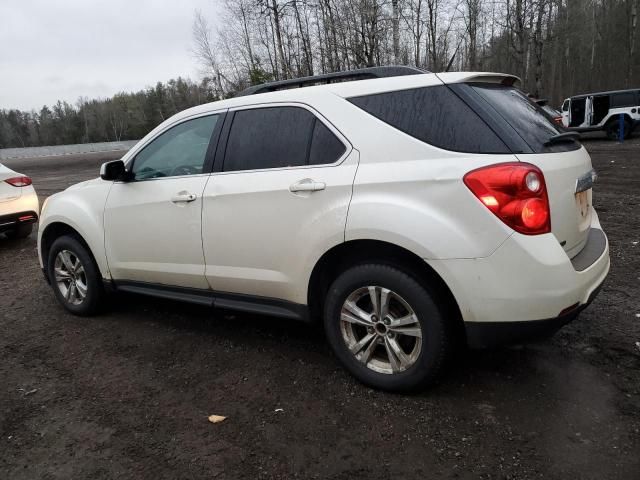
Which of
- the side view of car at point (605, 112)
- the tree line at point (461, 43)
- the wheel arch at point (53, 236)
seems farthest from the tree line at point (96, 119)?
the wheel arch at point (53, 236)

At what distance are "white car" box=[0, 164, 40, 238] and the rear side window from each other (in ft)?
17.4

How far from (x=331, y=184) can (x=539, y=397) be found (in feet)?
5.53

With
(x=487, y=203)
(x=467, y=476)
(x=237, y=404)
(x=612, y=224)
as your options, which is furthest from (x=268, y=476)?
(x=612, y=224)

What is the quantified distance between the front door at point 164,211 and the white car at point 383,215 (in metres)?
0.02

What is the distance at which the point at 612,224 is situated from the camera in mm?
6352

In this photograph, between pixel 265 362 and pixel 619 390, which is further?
pixel 265 362

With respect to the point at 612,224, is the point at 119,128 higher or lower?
higher

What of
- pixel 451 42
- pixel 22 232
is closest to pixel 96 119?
pixel 451 42

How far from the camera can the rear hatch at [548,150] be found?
2.40m

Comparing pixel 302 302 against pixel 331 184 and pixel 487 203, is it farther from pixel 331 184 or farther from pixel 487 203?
pixel 487 203

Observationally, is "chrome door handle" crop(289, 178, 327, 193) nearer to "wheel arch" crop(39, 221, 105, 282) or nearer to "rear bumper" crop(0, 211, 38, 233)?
"wheel arch" crop(39, 221, 105, 282)

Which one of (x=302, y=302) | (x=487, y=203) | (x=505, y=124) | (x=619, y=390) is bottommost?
(x=619, y=390)

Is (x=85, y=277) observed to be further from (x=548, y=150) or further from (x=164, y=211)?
(x=548, y=150)

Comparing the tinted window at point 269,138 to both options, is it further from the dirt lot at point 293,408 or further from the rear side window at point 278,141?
the dirt lot at point 293,408
